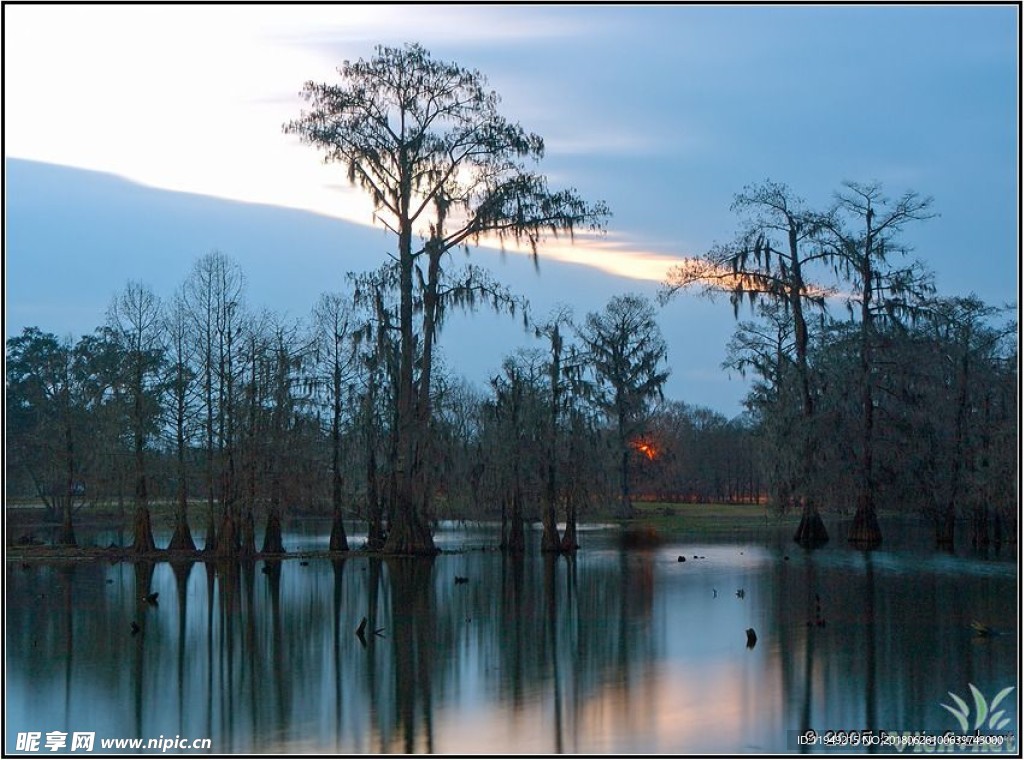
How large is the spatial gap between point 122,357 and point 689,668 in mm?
28115

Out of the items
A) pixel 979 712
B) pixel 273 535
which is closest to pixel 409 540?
pixel 273 535

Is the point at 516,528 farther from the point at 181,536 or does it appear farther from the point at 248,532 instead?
the point at 181,536

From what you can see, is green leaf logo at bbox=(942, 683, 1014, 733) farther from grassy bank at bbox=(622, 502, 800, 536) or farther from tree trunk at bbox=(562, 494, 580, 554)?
grassy bank at bbox=(622, 502, 800, 536)

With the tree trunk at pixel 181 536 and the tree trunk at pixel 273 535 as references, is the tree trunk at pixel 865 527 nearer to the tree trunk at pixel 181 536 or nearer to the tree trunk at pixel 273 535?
the tree trunk at pixel 273 535

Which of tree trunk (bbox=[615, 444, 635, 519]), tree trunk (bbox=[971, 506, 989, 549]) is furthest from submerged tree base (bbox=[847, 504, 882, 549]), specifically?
tree trunk (bbox=[615, 444, 635, 519])

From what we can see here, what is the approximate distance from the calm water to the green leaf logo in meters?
0.11

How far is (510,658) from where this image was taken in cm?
1608

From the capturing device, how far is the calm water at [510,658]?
12.0 meters

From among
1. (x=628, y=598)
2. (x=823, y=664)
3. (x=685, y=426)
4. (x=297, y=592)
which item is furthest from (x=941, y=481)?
(x=685, y=426)

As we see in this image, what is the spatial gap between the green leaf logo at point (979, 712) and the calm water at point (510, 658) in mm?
107

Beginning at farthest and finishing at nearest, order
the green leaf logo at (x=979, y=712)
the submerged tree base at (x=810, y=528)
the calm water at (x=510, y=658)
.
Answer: the submerged tree base at (x=810, y=528) < the calm water at (x=510, y=658) < the green leaf logo at (x=979, y=712)

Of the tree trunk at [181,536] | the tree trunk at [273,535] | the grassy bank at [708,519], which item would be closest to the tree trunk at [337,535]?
the tree trunk at [273,535]

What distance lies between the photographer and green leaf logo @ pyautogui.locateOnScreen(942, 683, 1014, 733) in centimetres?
1191

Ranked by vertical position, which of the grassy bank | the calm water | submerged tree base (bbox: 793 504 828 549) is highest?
submerged tree base (bbox: 793 504 828 549)
